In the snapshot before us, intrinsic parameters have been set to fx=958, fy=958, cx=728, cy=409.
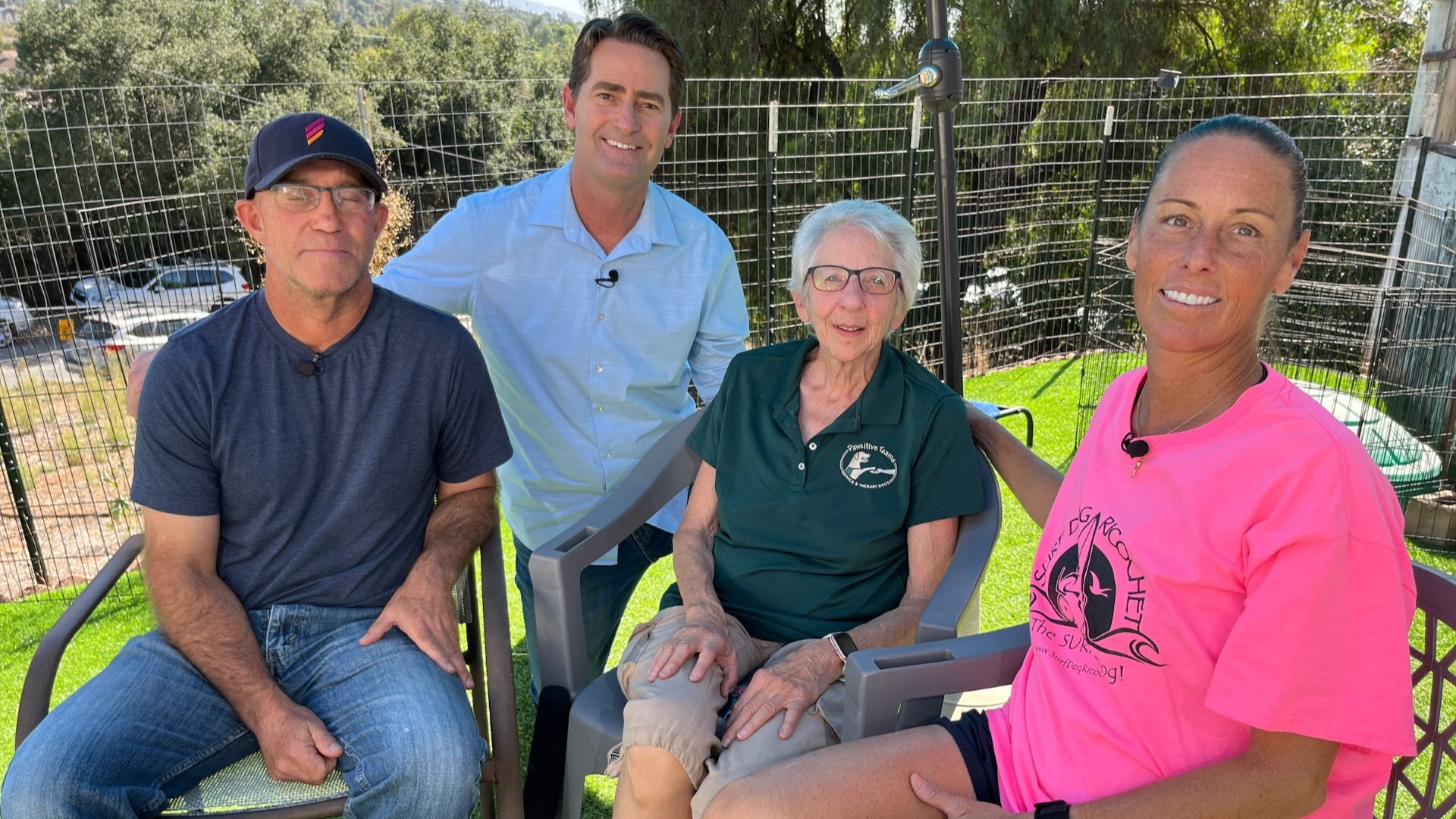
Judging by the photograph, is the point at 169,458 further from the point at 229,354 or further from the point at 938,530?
the point at 938,530

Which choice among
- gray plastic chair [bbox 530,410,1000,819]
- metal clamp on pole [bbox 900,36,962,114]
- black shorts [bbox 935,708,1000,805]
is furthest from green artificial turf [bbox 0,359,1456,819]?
metal clamp on pole [bbox 900,36,962,114]

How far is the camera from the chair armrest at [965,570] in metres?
1.74

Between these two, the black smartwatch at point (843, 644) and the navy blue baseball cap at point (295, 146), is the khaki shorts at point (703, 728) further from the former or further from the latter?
the navy blue baseball cap at point (295, 146)

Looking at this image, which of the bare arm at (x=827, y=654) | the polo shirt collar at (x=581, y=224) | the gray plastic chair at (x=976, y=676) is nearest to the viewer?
the gray plastic chair at (x=976, y=676)

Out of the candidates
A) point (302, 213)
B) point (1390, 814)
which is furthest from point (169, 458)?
point (1390, 814)

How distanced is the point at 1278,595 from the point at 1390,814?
722 millimetres

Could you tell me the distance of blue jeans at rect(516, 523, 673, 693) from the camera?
8.13ft

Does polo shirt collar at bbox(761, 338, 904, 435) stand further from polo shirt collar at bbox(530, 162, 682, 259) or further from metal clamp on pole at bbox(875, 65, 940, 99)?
metal clamp on pole at bbox(875, 65, 940, 99)

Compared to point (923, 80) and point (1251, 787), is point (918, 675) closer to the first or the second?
point (1251, 787)

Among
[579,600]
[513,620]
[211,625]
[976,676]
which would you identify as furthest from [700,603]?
[513,620]

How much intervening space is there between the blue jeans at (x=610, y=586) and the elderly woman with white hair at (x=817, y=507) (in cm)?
39

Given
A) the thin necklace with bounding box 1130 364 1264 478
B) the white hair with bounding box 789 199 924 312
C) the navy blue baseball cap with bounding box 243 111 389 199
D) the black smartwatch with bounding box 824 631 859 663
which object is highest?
the navy blue baseball cap with bounding box 243 111 389 199

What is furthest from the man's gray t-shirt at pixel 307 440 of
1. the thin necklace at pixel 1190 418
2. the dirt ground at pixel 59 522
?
the dirt ground at pixel 59 522

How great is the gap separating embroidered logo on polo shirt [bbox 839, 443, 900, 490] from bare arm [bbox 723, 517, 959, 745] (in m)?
0.12
